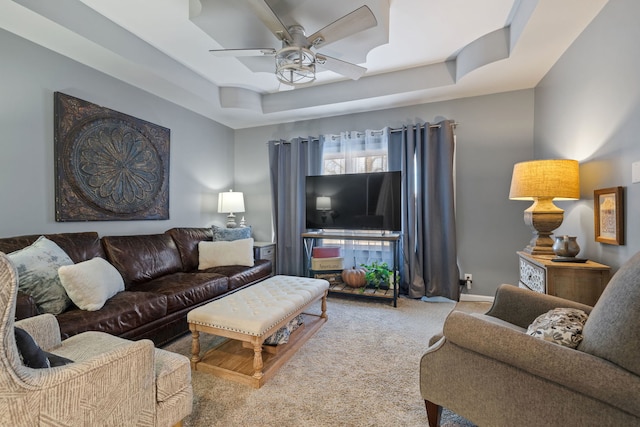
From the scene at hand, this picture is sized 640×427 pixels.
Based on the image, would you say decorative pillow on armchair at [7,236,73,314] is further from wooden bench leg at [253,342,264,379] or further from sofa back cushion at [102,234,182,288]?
wooden bench leg at [253,342,264,379]

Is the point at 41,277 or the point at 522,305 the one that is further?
the point at 41,277

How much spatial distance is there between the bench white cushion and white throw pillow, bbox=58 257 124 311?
65cm

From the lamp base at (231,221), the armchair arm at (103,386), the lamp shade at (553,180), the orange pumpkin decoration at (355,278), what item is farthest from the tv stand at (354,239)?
the armchair arm at (103,386)

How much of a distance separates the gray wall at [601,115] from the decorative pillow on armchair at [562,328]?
789 millimetres

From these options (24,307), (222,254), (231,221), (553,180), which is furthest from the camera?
(231,221)

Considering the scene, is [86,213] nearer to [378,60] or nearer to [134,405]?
[134,405]

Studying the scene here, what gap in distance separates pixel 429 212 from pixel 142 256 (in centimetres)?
326

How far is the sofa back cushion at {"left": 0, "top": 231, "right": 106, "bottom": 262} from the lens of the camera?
1.96 metres

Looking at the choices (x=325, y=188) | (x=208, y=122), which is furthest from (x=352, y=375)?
(x=208, y=122)

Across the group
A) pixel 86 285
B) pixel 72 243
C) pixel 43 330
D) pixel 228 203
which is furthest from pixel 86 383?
pixel 228 203

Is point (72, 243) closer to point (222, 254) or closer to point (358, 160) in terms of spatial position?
point (222, 254)

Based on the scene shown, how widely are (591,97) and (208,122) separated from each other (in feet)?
14.0

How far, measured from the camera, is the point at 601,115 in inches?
73.8

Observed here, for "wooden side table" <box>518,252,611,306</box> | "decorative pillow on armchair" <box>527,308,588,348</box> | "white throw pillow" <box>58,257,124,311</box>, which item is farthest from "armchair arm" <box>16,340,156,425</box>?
"wooden side table" <box>518,252,611,306</box>
